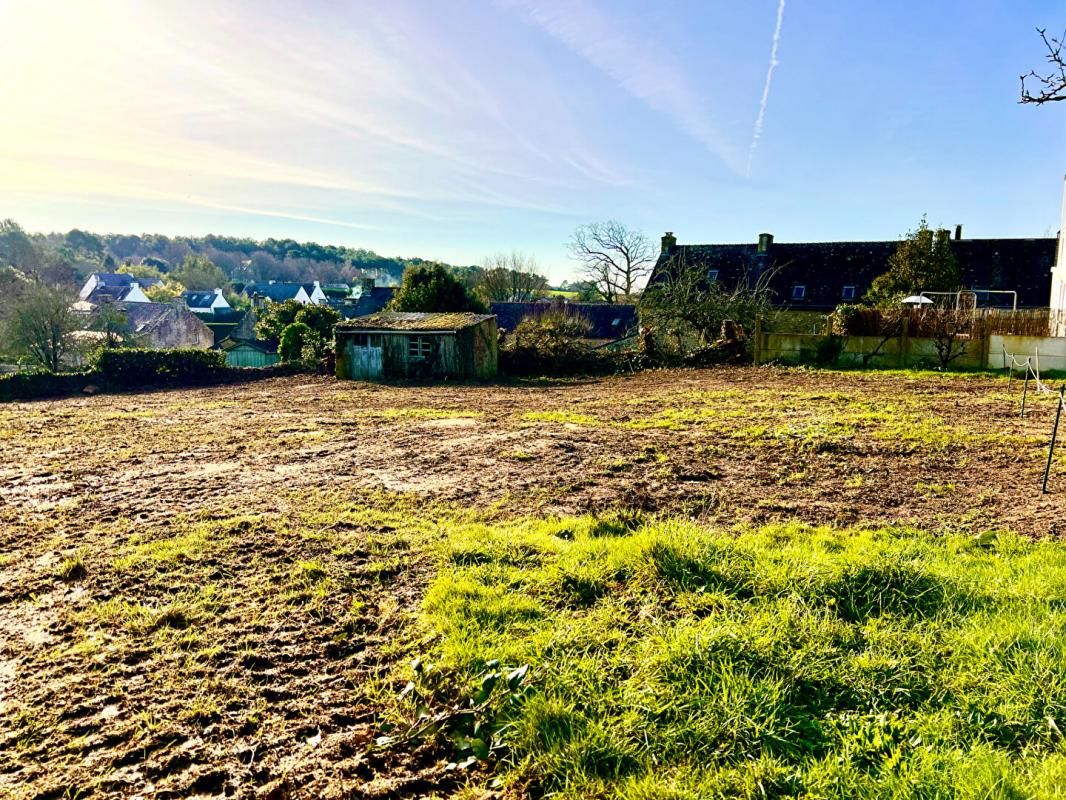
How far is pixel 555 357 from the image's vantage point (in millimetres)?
21766

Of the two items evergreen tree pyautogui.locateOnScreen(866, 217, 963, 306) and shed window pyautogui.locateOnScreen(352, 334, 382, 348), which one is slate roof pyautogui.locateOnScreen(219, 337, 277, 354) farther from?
evergreen tree pyautogui.locateOnScreen(866, 217, 963, 306)

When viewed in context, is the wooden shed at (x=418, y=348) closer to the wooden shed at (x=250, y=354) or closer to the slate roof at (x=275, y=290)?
the wooden shed at (x=250, y=354)

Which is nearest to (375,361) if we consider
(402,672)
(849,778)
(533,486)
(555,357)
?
(555,357)

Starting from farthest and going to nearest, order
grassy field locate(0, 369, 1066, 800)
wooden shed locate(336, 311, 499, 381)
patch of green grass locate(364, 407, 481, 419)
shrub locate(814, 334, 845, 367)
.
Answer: wooden shed locate(336, 311, 499, 381) < shrub locate(814, 334, 845, 367) < patch of green grass locate(364, 407, 481, 419) < grassy field locate(0, 369, 1066, 800)

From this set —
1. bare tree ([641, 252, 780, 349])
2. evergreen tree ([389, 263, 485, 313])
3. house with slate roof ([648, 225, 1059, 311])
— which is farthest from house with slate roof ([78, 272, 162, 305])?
bare tree ([641, 252, 780, 349])

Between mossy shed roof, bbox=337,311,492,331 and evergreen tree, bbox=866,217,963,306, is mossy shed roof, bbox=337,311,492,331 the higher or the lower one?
the lower one

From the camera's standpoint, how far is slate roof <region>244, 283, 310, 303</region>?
8831 cm

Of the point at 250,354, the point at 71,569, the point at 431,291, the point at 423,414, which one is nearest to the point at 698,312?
the point at 423,414

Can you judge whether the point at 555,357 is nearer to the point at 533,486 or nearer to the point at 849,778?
the point at 533,486

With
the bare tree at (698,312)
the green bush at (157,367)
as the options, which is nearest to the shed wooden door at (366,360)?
the green bush at (157,367)

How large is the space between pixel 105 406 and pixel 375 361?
859cm

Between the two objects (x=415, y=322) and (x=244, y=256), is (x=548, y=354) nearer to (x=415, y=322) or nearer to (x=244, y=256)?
(x=415, y=322)

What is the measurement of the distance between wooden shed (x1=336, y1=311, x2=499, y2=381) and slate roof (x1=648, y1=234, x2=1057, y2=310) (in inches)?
405

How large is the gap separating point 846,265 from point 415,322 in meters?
23.3
